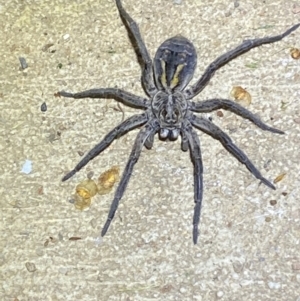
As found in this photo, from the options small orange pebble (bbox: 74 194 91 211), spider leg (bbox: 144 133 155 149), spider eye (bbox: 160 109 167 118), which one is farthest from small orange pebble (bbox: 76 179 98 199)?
spider eye (bbox: 160 109 167 118)

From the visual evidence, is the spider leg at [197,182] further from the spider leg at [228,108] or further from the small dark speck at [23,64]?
the small dark speck at [23,64]

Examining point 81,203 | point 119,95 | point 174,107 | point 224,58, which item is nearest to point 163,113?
point 174,107

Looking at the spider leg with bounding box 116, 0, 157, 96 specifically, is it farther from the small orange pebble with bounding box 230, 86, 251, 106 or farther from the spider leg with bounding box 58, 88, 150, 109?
the small orange pebble with bounding box 230, 86, 251, 106

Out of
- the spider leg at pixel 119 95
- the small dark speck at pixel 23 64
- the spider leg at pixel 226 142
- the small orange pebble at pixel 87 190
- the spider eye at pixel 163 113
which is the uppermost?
the small dark speck at pixel 23 64

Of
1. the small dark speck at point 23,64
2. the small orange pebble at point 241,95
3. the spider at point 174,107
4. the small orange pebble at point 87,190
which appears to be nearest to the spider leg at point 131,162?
the spider at point 174,107

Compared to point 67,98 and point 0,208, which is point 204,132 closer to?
point 67,98

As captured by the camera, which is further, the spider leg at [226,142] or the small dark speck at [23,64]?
the small dark speck at [23,64]
